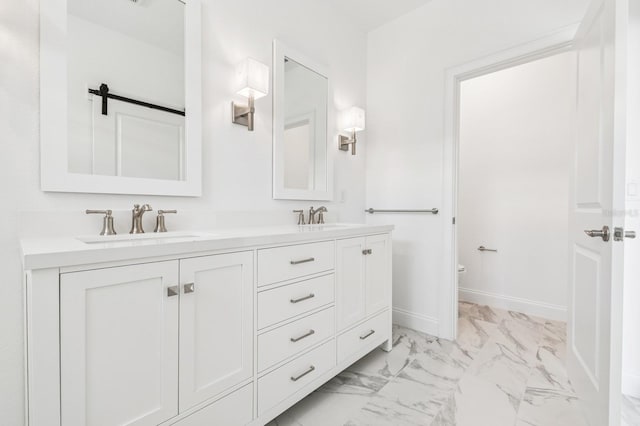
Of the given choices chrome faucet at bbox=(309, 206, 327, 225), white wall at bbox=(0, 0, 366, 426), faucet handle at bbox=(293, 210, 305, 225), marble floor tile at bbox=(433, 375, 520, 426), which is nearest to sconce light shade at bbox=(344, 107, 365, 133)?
white wall at bbox=(0, 0, 366, 426)

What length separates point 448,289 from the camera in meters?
2.31

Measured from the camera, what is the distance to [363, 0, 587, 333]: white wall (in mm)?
2199

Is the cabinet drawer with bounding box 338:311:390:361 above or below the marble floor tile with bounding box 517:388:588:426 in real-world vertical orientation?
above

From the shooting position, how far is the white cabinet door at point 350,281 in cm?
166

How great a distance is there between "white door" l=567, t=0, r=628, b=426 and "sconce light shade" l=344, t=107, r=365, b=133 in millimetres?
1358

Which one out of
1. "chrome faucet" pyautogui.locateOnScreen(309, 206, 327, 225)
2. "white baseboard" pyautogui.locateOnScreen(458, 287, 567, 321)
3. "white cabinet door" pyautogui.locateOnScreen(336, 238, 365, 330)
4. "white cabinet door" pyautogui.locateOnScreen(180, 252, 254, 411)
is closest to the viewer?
"white cabinet door" pyautogui.locateOnScreen(180, 252, 254, 411)

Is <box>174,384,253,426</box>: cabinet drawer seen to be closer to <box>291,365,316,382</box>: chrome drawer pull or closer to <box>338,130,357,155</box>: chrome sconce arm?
<box>291,365,316,382</box>: chrome drawer pull

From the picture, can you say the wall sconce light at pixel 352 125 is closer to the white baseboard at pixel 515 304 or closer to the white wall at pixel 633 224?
the white wall at pixel 633 224

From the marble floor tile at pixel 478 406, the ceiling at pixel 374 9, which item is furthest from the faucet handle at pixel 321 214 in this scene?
the ceiling at pixel 374 9

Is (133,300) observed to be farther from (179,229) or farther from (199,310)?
(179,229)

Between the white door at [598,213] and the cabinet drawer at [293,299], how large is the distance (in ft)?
3.71

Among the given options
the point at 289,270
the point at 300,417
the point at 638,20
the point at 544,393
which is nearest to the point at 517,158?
the point at 638,20

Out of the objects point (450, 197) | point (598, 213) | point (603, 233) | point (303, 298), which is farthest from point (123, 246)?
point (450, 197)

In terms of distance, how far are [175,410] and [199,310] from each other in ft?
1.06
